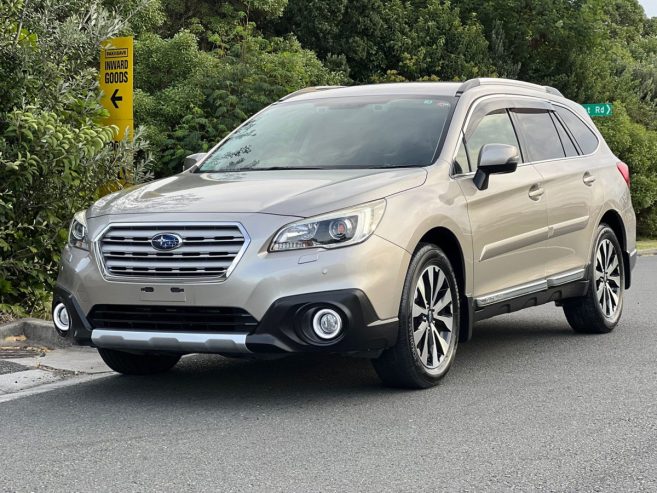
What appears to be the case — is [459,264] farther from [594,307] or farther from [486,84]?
[594,307]

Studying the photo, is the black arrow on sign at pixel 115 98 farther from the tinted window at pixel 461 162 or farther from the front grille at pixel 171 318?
the front grille at pixel 171 318

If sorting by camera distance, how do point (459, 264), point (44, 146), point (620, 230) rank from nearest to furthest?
point (459, 264), point (44, 146), point (620, 230)

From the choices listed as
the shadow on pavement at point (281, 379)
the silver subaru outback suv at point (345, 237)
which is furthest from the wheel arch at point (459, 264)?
the shadow on pavement at point (281, 379)

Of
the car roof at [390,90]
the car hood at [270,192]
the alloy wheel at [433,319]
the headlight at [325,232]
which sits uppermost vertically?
the car roof at [390,90]

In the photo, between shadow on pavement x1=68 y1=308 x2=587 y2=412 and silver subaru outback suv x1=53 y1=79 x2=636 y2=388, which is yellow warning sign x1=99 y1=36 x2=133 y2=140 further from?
shadow on pavement x1=68 y1=308 x2=587 y2=412

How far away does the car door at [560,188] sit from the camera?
27.2ft

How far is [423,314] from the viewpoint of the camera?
6723mm

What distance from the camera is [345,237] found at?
6195 mm

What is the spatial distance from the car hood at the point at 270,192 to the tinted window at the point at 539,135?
1.66 metres

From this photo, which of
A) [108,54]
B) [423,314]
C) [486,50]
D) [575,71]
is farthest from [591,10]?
[423,314]

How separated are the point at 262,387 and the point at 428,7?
73.0 feet

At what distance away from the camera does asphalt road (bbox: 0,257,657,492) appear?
4.96 metres

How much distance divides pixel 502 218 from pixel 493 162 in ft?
1.62

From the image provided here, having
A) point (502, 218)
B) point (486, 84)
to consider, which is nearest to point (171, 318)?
point (502, 218)
